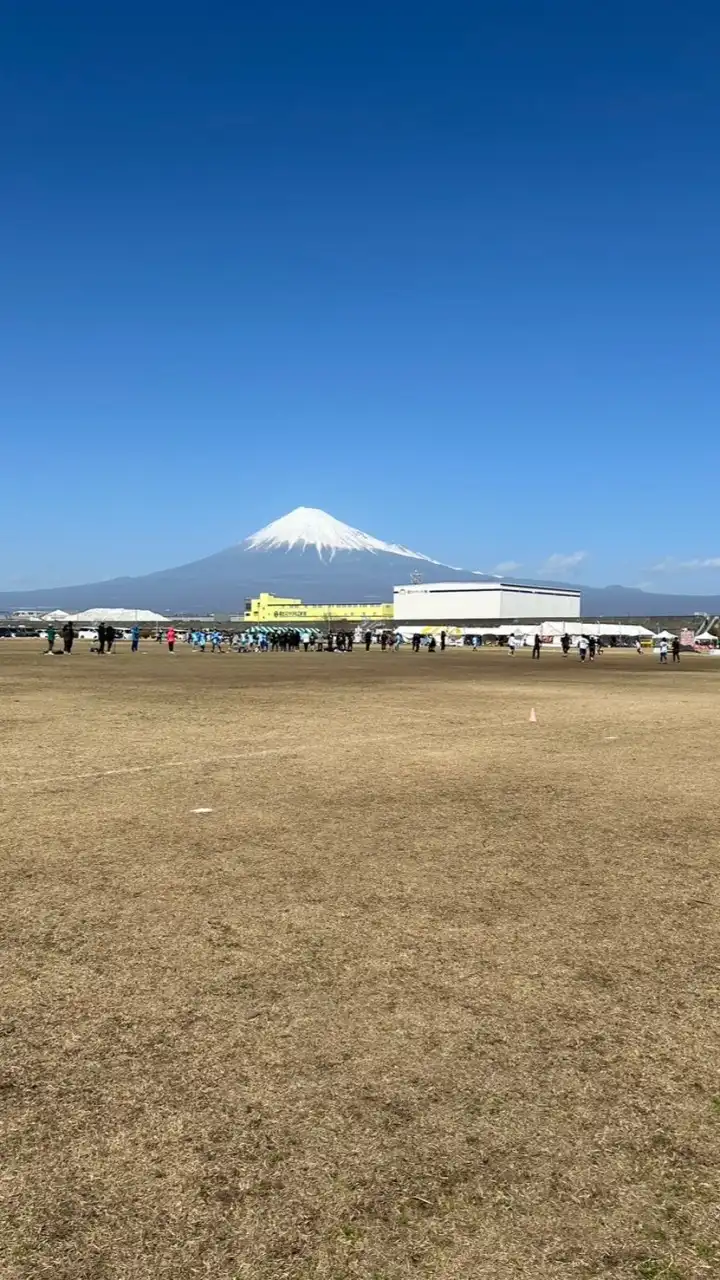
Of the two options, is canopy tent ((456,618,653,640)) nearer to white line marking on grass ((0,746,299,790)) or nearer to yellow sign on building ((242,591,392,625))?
yellow sign on building ((242,591,392,625))

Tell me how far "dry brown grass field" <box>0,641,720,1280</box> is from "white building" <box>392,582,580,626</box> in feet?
492

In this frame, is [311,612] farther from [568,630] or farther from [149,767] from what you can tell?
[149,767]

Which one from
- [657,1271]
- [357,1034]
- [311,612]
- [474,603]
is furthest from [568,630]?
[657,1271]

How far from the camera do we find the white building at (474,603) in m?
163

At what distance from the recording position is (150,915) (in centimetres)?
643

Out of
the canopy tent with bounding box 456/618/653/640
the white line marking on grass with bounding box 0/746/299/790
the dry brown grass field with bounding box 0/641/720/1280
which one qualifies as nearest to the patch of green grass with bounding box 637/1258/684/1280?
the dry brown grass field with bounding box 0/641/720/1280

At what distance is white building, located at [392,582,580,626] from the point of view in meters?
163

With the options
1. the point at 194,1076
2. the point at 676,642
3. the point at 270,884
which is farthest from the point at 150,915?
the point at 676,642

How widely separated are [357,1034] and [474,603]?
529 ft

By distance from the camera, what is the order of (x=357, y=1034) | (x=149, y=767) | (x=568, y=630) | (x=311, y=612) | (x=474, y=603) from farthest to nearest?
(x=311, y=612) → (x=474, y=603) → (x=568, y=630) → (x=149, y=767) → (x=357, y=1034)

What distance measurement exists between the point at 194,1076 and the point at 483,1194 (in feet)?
4.87

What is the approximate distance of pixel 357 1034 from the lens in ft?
15.0

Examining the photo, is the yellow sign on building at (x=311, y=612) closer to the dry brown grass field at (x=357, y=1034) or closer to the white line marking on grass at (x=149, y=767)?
the white line marking on grass at (x=149, y=767)

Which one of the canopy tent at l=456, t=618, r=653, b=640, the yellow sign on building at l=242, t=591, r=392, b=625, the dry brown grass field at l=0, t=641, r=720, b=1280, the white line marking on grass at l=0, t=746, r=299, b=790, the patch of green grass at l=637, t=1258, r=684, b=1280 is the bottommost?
the patch of green grass at l=637, t=1258, r=684, b=1280
